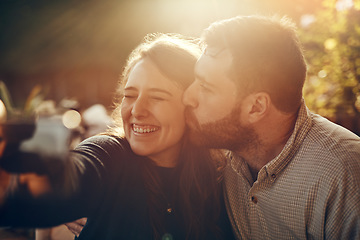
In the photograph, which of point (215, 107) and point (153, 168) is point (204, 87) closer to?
point (215, 107)

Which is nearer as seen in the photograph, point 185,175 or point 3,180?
point 3,180

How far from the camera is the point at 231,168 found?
2176 millimetres

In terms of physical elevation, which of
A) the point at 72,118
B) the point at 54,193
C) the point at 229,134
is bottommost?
the point at 72,118

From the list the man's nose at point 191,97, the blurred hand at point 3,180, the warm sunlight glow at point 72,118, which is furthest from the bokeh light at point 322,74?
the blurred hand at point 3,180

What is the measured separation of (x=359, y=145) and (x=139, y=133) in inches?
46.3

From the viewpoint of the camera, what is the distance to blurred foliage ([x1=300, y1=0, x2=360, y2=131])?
13.9ft

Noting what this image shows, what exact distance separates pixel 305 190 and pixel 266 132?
0.48 meters

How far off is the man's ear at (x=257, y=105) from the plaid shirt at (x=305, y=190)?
214mm

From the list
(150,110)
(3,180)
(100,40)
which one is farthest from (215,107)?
(100,40)

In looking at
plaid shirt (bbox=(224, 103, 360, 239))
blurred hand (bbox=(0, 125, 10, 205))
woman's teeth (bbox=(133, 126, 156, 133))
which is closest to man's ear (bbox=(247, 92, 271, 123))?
plaid shirt (bbox=(224, 103, 360, 239))

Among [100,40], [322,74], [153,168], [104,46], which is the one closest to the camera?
[153,168]

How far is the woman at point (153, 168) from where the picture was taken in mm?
1574

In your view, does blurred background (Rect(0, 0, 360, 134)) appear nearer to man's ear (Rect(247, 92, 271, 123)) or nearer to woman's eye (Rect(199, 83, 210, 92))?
man's ear (Rect(247, 92, 271, 123))

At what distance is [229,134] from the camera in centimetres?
213
